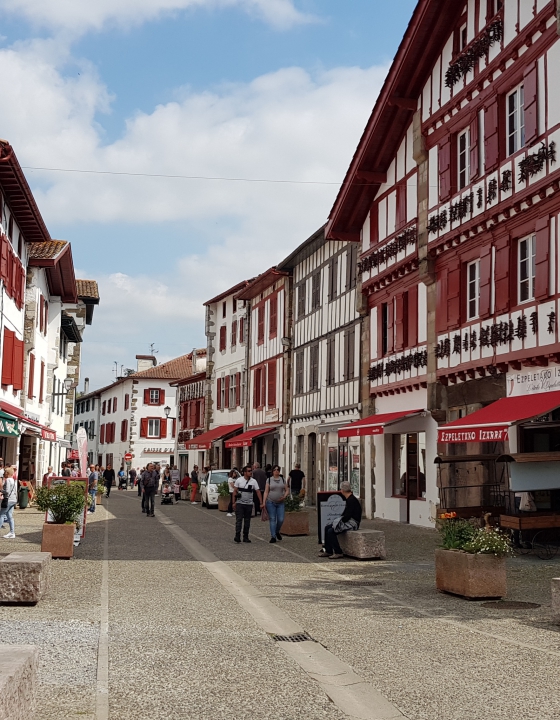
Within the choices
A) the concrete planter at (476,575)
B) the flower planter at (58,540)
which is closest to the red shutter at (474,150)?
the concrete planter at (476,575)

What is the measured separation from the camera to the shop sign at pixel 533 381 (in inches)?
635

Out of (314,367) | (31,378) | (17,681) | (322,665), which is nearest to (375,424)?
(314,367)

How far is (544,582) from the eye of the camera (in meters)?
12.1

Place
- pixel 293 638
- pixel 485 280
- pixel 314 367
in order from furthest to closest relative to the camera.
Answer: pixel 314 367 → pixel 485 280 → pixel 293 638

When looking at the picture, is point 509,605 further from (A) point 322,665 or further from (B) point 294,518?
(B) point 294,518

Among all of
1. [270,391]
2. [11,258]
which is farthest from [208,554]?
[270,391]

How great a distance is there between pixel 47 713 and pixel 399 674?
255cm

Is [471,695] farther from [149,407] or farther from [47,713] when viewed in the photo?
[149,407]

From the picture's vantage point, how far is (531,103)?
17.1 m

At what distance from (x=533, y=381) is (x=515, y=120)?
5203 millimetres

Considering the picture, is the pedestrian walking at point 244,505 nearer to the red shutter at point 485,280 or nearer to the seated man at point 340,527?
the seated man at point 340,527

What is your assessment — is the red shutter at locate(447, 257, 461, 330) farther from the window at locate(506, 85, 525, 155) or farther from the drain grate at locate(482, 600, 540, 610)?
the drain grate at locate(482, 600, 540, 610)

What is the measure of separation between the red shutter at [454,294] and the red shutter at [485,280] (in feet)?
3.12

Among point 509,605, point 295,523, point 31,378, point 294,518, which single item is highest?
point 31,378
